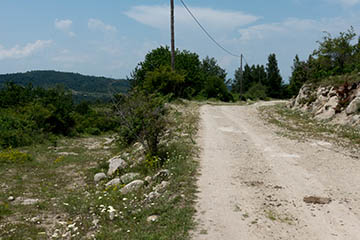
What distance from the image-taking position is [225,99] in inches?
1419

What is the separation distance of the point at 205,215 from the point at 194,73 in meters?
29.8

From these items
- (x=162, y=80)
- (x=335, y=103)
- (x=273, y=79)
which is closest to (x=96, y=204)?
(x=335, y=103)

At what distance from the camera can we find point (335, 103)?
14.1 m

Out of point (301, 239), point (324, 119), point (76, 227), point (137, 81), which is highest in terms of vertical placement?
point (137, 81)

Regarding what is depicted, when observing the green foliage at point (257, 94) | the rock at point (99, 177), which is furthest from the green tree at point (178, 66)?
the rock at point (99, 177)

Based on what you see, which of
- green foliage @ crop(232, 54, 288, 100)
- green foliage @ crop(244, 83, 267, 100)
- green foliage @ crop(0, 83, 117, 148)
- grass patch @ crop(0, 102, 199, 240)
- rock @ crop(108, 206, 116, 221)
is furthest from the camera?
green foliage @ crop(232, 54, 288, 100)

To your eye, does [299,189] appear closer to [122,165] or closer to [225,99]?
[122,165]

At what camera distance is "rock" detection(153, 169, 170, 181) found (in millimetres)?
6883

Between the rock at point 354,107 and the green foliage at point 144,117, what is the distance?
26.8ft

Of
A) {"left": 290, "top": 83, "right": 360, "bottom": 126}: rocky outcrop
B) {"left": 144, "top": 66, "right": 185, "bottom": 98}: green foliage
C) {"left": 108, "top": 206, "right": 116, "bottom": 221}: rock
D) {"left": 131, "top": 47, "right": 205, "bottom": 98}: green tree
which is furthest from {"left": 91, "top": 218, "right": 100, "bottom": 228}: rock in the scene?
{"left": 131, "top": 47, "right": 205, "bottom": 98}: green tree

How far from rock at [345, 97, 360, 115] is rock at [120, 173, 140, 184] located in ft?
31.1

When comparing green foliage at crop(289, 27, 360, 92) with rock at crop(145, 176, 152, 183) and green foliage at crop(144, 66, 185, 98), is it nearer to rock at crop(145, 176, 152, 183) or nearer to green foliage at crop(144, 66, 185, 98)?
green foliage at crop(144, 66, 185, 98)

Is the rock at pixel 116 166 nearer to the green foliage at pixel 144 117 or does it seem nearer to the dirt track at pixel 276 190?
the green foliage at pixel 144 117

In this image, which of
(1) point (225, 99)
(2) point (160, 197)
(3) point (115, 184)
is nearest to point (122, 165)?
(3) point (115, 184)
